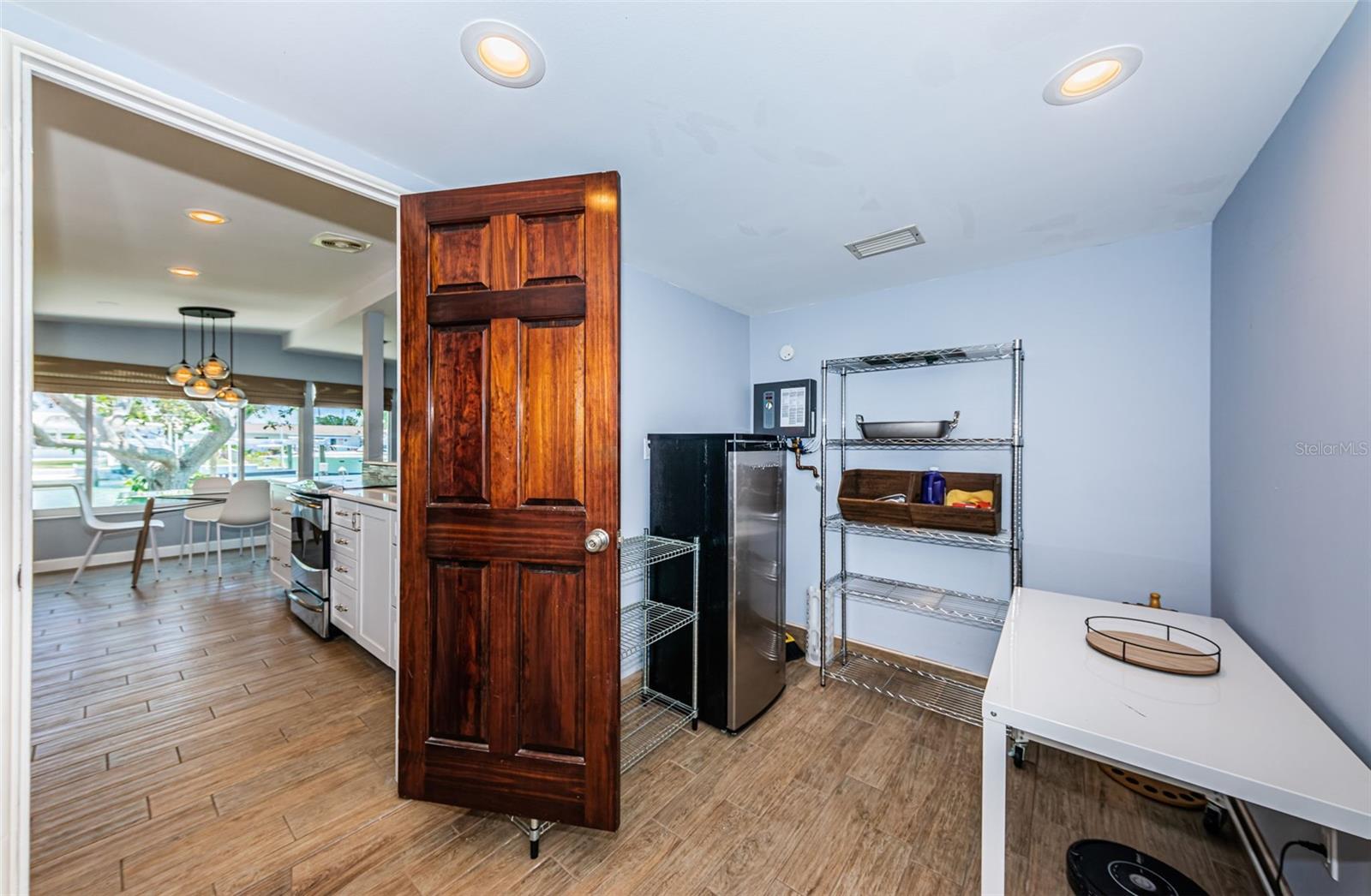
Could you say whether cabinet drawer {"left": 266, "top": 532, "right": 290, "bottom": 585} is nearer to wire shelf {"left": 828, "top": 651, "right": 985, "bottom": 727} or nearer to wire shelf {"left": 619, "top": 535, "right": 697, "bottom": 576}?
wire shelf {"left": 619, "top": 535, "right": 697, "bottom": 576}

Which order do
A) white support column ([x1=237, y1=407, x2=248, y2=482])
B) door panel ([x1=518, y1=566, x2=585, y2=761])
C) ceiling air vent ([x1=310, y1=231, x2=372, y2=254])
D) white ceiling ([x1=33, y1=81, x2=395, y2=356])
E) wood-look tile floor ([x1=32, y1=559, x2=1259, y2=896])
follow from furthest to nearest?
white support column ([x1=237, y1=407, x2=248, y2=482]) < ceiling air vent ([x1=310, y1=231, x2=372, y2=254]) < white ceiling ([x1=33, y1=81, x2=395, y2=356]) < door panel ([x1=518, y1=566, x2=585, y2=761]) < wood-look tile floor ([x1=32, y1=559, x2=1259, y2=896])

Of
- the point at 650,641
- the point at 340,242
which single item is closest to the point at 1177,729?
the point at 650,641

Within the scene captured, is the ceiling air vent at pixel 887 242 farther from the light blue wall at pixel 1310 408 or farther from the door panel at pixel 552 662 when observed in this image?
the door panel at pixel 552 662

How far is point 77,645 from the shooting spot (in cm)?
302

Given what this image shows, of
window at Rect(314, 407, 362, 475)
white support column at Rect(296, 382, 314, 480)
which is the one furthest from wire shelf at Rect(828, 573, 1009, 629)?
white support column at Rect(296, 382, 314, 480)

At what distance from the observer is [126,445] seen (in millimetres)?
5348


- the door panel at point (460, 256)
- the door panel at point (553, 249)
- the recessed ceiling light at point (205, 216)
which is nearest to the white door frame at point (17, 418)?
the door panel at point (460, 256)

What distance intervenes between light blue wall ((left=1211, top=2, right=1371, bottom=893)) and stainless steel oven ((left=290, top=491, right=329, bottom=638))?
4324 millimetres

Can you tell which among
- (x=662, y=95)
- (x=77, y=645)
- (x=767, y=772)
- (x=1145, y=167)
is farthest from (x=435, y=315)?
(x=77, y=645)

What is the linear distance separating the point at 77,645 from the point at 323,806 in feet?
9.34

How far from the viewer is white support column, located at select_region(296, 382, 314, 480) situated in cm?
624

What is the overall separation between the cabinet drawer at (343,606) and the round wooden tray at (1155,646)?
11.7 feet

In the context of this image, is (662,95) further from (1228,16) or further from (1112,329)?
(1112,329)

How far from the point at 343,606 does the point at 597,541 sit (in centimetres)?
250
